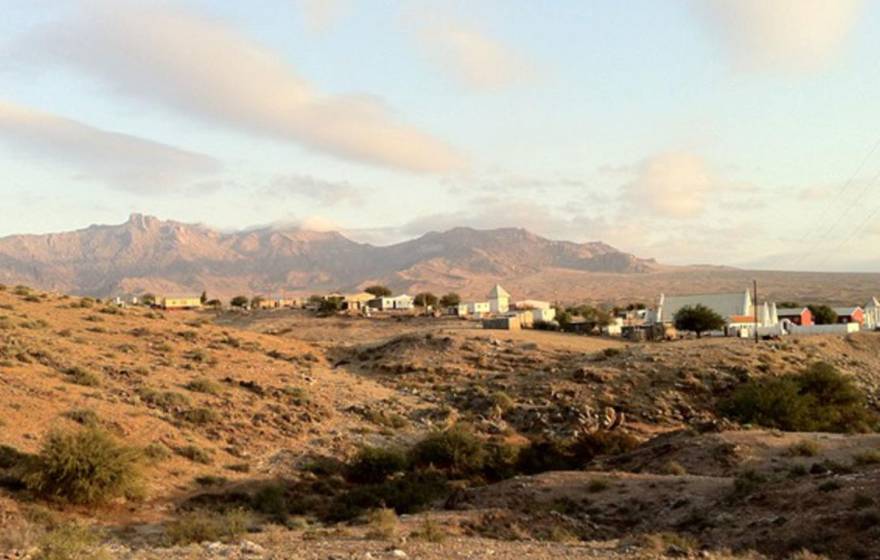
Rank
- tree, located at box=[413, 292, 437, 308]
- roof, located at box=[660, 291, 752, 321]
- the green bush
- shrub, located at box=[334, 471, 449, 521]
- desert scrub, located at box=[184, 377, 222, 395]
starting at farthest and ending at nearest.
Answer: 1. tree, located at box=[413, 292, 437, 308]
2. roof, located at box=[660, 291, 752, 321]
3. the green bush
4. desert scrub, located at box=[184, 377, 222, 395]
5. shrub, located at box=[334, 471, 449, 521]

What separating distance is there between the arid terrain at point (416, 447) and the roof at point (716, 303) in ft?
87.3

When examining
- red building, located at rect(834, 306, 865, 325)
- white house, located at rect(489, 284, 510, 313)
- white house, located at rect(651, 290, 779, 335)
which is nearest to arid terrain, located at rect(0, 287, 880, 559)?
white house, located at rect(651, 290, 779, 335)

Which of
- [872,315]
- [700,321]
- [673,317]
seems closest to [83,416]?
[700,321]

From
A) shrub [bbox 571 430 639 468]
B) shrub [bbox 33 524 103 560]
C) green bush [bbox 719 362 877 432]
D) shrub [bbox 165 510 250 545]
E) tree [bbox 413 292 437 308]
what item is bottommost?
shrub [bbox 571 430 639 468]

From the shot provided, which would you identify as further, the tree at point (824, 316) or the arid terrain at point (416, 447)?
the tree at point (824, 316)

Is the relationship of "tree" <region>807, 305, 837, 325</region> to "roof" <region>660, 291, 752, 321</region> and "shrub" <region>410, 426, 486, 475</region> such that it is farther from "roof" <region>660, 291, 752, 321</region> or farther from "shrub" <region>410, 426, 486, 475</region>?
"shrub" <region>410, 426, 486, 475</region>

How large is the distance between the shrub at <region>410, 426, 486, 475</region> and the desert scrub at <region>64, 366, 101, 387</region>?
12396 millimetres

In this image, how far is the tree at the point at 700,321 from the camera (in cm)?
7100

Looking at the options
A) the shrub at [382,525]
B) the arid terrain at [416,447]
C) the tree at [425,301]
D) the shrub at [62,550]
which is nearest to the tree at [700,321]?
the arid terrain at [416,447]

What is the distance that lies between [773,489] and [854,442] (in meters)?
9.08

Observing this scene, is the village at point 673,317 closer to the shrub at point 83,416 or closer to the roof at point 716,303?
the roof at point 716,303

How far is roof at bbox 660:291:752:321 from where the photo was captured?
7944 cm

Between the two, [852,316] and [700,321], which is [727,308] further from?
[852,316]

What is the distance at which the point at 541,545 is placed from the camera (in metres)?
14.5
